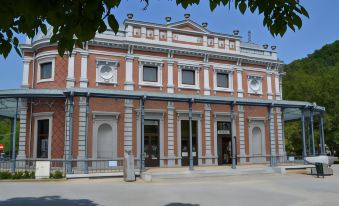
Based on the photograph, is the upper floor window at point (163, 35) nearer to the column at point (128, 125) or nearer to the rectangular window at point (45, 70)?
the column at point (128, 125)

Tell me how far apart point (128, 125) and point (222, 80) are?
8.30 m

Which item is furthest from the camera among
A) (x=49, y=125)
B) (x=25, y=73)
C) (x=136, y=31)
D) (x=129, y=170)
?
(x=136, y=31)

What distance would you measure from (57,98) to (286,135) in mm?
22746

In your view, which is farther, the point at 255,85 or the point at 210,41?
the point at 255,85

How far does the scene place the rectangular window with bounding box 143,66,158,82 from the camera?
24734mm

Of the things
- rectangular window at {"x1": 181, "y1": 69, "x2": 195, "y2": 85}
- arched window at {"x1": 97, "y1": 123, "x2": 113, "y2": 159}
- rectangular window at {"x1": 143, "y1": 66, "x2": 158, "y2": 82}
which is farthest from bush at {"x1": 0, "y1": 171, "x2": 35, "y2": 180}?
rectangular window at {"x1": 181, "y1": 69, "x2": 195, "y2": 85}

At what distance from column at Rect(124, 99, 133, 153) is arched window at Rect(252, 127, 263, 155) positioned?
9.70 metres

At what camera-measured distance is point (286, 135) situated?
116 feet

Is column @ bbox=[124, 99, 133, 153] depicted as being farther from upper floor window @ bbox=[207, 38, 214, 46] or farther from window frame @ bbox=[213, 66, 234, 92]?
upper floor window @ bbox=[207, 38, 214, 46]

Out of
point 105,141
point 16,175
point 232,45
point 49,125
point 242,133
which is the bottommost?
point 16,175

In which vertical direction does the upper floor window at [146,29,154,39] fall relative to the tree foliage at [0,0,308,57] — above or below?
above

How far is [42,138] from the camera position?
22719 millimetres

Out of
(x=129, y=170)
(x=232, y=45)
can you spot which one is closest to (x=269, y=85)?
(x=232, y=45)

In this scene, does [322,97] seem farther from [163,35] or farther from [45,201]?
[45,201]
